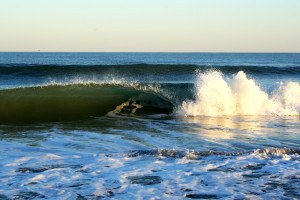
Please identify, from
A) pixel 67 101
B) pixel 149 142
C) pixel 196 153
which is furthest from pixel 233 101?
pixel 196 153

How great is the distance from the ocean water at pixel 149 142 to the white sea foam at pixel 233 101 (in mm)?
31

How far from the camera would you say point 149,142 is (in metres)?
6.39

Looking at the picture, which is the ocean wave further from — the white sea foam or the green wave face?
the white sea foam

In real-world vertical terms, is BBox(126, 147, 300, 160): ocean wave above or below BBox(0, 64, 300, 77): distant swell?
below

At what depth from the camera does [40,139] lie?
21.5ft

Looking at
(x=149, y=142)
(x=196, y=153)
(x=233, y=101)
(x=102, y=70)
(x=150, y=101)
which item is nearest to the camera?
(x=196, y=153)

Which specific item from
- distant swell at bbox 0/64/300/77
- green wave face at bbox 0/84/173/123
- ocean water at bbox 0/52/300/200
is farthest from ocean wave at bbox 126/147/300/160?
distant swell at bbox 0/64/300/77

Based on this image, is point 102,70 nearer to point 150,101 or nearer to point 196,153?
point 150,101

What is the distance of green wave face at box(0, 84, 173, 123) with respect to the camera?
9.74 m

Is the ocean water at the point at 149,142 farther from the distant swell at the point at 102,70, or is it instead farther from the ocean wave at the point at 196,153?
the distant swell at the point at 102,70

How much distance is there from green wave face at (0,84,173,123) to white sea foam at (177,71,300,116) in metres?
0.88

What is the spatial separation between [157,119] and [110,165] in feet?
14.6

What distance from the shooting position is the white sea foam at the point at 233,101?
10641 millimetres

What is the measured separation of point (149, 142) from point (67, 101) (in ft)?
17.7
